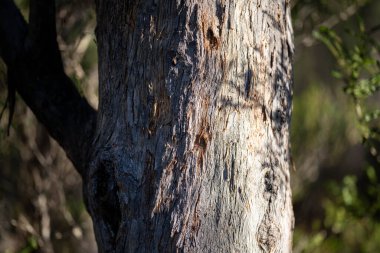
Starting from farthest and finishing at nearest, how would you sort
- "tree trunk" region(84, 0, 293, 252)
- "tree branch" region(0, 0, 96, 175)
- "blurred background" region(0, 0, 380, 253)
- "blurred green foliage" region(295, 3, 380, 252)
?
"blurred background" region(0, 0, 380, 253)
"blurred green foliage" region(295, 3, 380, 252)
"tree branch" region(0, 0, 96, 175)
"tree trunk" region(84, 0, 293, 252)

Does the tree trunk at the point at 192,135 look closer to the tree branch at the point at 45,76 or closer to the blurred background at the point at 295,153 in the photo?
the tree branch at the point at 45,76

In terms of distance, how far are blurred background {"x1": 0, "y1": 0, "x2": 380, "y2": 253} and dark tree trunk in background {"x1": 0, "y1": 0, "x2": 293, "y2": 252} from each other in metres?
1.03

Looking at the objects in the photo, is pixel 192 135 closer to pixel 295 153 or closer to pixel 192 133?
pixel 192 133

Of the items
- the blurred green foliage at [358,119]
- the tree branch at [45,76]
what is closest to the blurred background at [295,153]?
the blurred green foliage at [358,119]

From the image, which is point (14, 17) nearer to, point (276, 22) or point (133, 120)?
point (133, 120)

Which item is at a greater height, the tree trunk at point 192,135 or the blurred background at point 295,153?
the blurred background at point 295,153

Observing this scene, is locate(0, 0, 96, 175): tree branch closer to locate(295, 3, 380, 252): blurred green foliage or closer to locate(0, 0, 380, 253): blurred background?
locate(0, 0, 380, 253): blurred background

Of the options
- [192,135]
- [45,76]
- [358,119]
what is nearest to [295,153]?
[358,119]

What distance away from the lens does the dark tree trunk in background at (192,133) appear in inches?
77.9

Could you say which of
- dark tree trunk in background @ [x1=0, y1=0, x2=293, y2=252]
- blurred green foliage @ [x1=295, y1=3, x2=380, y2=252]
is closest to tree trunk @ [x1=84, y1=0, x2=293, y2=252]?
dark tree trunk in background @ [x1=0, y1=0, x2=293, y2=252]

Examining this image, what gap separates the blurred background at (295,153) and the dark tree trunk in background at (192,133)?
40.7 inches

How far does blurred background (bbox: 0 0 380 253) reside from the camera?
3.72 m

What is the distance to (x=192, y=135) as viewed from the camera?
2.01 metres

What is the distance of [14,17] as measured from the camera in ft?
8.61
